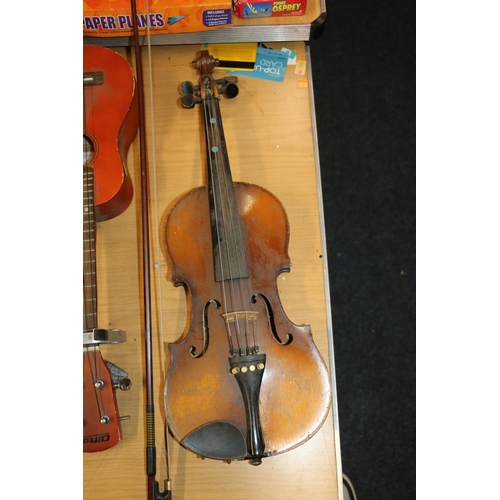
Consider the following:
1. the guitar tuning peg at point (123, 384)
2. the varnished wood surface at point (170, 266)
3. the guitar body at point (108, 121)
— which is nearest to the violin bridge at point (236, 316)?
the varnished wood surface at point (170, 266)

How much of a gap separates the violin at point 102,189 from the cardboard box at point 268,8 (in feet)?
1.07

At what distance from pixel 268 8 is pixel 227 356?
87 centimetres

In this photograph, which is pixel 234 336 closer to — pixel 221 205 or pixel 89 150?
pixel 221 205

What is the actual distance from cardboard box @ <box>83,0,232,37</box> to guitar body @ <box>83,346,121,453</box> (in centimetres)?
79

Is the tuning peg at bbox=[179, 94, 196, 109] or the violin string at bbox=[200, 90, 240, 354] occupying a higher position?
the tuning peg at bbox=[179, 94, 196, 109]

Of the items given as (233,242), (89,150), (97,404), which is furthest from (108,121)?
(97,404)

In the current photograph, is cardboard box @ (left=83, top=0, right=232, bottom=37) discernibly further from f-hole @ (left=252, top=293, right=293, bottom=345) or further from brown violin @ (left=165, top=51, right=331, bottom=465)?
f-hole @ (left=252, top=293, right=293, bottom=345)

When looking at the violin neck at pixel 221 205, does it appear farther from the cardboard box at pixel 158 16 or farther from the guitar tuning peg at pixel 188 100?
the cardboard box at pixel 158 16

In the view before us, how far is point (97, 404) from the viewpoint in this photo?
1.18 m

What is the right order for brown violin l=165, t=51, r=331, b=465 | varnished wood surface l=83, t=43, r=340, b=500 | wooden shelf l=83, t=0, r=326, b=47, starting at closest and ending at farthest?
brown violin l=165, t=51, r=331, b=465, varnished wood surface l=83, t=43, r=340, b=500, wooden shelf l=83, t=0, r=326, b=47

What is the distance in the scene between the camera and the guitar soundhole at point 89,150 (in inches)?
50.1

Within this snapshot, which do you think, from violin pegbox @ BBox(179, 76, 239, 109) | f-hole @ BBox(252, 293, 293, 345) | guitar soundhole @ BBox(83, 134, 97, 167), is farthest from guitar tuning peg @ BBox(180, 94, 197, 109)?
f-hole @ BBox(252, 293, 293, 345)

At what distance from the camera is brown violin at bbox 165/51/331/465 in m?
1.14
